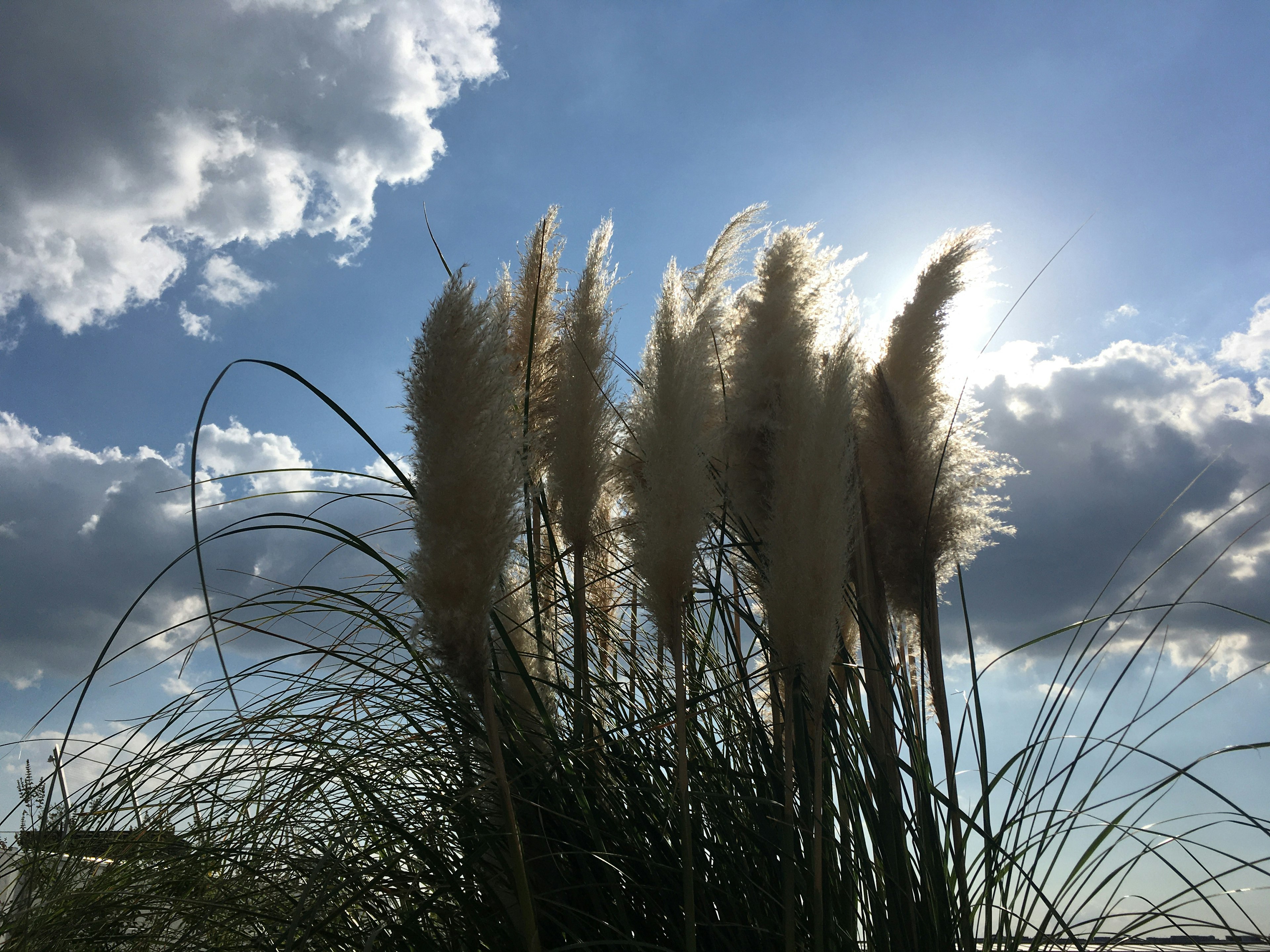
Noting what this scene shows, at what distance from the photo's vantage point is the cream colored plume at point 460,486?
135 centimetres

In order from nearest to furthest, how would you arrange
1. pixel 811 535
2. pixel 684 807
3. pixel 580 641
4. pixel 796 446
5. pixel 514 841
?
pixel 514 841, pixel 684 807, pixel 811 535, pixel 796 446, pixel 580 641

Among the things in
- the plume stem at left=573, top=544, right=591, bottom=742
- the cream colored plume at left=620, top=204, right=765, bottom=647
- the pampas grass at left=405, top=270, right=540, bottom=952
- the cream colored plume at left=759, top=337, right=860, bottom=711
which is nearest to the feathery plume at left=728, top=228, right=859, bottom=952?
the cream colored plume at left=759, top=337, right=860, bottom=711

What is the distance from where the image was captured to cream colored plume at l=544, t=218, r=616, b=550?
6.61ft

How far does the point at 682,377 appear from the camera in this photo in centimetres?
177

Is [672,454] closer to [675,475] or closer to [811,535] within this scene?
[675,475]

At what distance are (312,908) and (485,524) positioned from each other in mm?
824

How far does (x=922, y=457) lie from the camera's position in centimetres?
230

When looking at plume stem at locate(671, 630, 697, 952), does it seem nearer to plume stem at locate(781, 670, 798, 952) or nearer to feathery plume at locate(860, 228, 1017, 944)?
plume stem at locate(781, 670, 798, 952)

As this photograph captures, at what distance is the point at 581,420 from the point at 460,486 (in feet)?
Result: 2.44

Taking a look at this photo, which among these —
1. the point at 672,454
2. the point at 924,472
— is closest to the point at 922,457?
the point at 924,472

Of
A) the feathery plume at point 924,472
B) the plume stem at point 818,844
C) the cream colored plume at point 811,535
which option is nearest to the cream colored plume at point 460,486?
the cream colored plume at point 811,535

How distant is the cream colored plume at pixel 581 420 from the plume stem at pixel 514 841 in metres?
0.72

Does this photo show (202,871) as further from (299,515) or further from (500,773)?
Answer: (500,773)

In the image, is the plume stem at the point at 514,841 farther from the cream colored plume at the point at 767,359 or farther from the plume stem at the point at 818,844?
the cream colored plume at the point at 767,359
